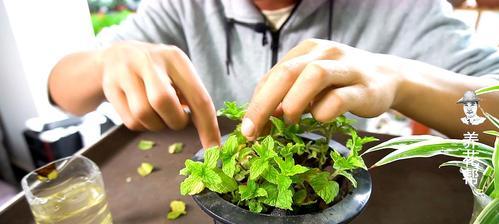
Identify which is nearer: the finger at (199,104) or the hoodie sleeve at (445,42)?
the finger at (199,104)

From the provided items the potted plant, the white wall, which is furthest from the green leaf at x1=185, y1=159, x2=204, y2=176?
the white wall

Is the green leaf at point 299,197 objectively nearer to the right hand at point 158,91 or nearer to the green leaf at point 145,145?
the right hand at point 158,91

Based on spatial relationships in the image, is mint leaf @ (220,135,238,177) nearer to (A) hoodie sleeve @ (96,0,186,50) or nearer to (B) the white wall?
(A) hoodie sleeve @ (96,0,186,50)

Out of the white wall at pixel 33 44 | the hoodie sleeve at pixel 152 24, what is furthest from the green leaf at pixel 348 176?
the white wall at pixel 33 44

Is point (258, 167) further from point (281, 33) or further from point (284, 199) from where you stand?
point (281, 33)

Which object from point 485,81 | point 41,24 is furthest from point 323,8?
point 41,24

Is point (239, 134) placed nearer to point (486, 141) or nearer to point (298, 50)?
point (298, 50)
